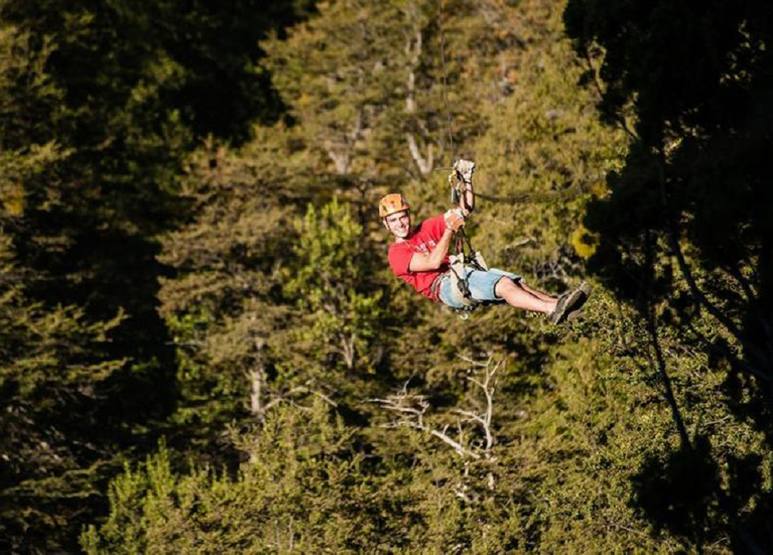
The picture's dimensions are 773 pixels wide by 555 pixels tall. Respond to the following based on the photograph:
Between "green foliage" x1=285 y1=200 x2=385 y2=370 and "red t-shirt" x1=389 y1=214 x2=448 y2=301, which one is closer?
"red t-shirt" x1=389 y1=214 x2=448 y2=301

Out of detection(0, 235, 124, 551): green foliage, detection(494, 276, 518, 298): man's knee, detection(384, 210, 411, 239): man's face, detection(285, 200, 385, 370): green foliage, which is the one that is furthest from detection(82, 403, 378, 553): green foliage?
detection(494, 276, 518, 298): man's knee

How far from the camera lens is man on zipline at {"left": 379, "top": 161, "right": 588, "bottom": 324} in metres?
9.92

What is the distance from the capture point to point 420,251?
1109 centimetres

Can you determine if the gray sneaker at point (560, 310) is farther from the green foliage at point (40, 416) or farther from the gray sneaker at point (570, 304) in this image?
the green foliage at point (40, 416)

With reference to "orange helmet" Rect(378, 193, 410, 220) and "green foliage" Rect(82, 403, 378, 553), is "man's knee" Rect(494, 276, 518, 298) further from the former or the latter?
"green foliage" Rect(82, 403, 378, 553)

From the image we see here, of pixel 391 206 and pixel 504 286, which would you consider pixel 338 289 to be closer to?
pixel 391 206

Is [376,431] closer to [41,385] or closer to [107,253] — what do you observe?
[41,385]

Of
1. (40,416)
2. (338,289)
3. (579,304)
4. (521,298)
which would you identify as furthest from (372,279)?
(579,304)

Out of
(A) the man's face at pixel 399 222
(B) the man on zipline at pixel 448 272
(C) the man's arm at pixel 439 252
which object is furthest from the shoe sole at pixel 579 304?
(A) the man's face at pixel 399 222

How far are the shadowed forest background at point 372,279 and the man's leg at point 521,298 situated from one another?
0.68m

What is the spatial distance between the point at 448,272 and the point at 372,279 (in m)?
20.0

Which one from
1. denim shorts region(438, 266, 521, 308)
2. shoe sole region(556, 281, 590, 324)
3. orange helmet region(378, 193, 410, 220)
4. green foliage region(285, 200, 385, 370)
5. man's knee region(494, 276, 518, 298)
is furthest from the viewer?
green foliage region(285, 200, 385, 370)

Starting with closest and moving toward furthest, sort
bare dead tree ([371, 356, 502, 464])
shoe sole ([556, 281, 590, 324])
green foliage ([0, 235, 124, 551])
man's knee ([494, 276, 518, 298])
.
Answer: shoe sole ([556, 281, 590, 324])
man's knee ([494, 276, 518, 298])
bare dead tree ([371, 356, 502, 464])
green foliage ([0, 235, 124, 551])

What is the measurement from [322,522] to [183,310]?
16392 mm
